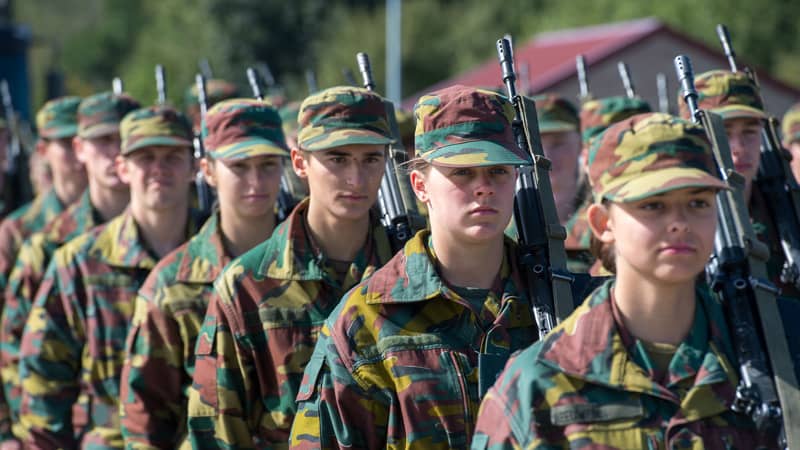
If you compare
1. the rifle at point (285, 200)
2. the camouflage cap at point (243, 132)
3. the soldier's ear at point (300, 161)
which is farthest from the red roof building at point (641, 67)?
the soldier's ear at point (300, 161)

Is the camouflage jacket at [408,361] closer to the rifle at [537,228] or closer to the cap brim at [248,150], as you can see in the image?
the rifle at [537,228]

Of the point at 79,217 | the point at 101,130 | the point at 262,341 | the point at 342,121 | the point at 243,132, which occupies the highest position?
the point at 101,130

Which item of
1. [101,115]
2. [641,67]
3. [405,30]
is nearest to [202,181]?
[101,115]

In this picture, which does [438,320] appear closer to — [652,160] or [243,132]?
[652,160]

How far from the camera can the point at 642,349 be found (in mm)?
4195

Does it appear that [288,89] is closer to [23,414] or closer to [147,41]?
[147,41]

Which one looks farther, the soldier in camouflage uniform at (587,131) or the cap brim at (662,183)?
the soldier in camouflage uniform at (587,131)

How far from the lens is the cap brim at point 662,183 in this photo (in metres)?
4.01

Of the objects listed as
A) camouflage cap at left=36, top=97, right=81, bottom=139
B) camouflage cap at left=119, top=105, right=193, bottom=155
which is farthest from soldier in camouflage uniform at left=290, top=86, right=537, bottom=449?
camouflage cap at left=36, top=97, right=81, bottom=139

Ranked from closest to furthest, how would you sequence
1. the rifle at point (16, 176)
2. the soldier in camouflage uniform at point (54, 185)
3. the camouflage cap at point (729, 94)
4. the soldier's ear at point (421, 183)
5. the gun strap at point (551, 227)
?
the gun strap at point (551, 227) < the soldier's ear at point (421, 183) < the camouflage cap at point (729, 94) < the soldier in camouflage uniform at point (54, 185) < the rifle at point (16, 176)

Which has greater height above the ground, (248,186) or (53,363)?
(248,186)

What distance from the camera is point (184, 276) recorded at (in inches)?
271

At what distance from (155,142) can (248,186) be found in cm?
108

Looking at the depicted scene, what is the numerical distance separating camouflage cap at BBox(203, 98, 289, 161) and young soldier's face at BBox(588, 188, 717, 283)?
296 centimetres
